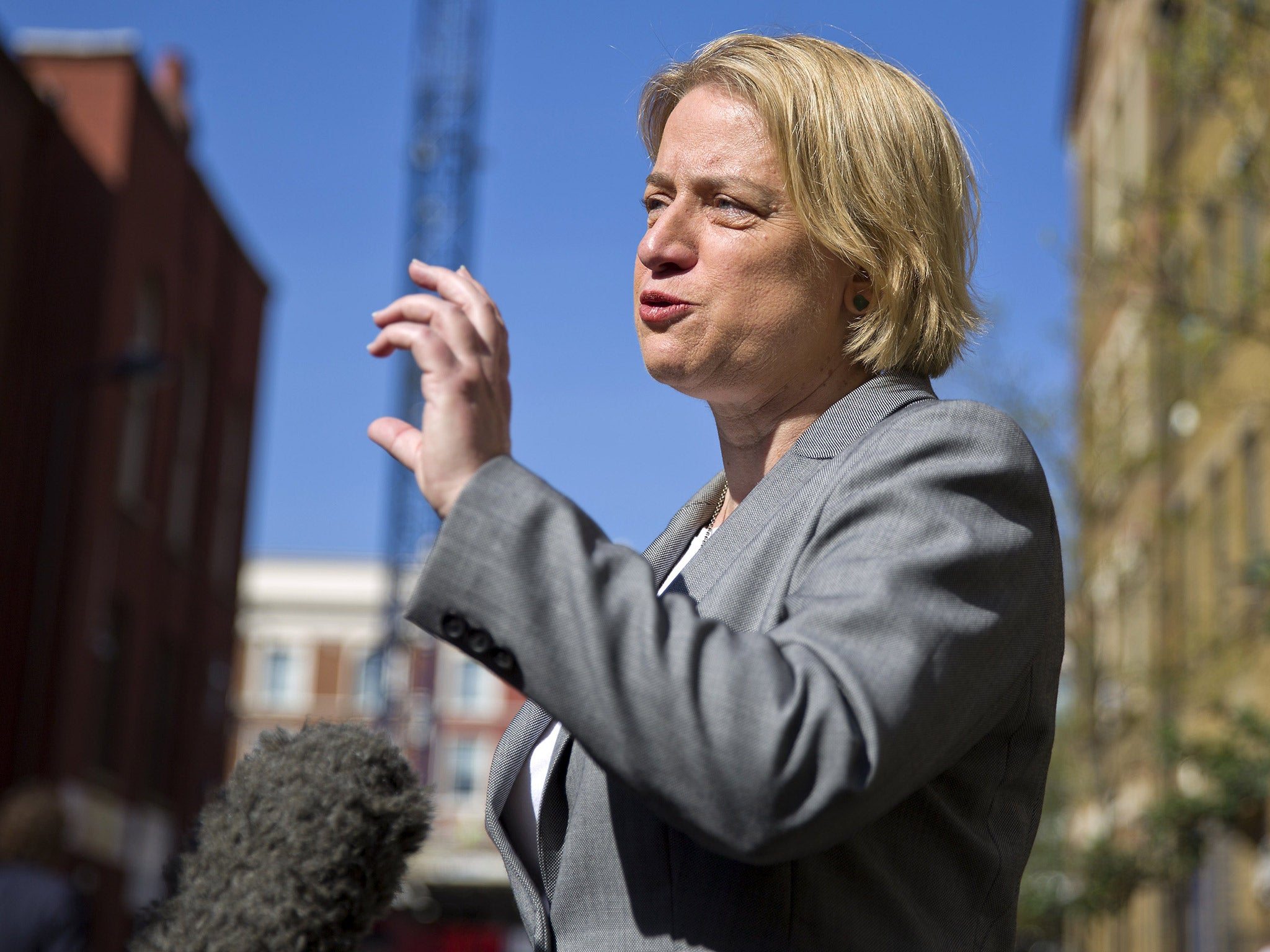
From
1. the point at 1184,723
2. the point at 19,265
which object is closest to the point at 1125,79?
the point at 1184,723

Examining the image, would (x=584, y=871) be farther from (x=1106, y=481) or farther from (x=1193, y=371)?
(x=1106, y=481)

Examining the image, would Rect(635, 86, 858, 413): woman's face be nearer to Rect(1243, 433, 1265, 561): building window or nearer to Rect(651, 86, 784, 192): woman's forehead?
Rect(651, 86, 784, 192): woman's forehead

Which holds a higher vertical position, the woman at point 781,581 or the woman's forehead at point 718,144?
the woman's forehead at point 718,144

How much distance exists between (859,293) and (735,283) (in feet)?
0.58

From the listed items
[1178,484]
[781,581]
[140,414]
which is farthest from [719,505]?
[140,414]

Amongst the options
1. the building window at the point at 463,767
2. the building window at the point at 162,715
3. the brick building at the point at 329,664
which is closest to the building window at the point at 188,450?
the building window at the point at 162,715

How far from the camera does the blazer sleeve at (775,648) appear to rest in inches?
51.1

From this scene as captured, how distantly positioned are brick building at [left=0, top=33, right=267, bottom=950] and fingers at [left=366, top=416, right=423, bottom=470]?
18902mm

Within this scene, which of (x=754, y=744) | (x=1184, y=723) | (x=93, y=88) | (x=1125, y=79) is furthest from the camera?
(x=1125, y=79)

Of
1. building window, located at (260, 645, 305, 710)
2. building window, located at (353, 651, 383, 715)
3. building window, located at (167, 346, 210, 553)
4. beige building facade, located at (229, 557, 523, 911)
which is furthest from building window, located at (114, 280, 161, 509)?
building window, located at (260, 645, 305, 710)

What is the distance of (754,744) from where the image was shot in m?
1.29

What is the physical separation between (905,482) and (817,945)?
0.41m

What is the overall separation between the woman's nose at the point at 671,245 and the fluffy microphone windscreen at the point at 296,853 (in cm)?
73

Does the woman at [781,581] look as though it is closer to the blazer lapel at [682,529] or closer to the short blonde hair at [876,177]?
the short blonde hair at [876,177]
